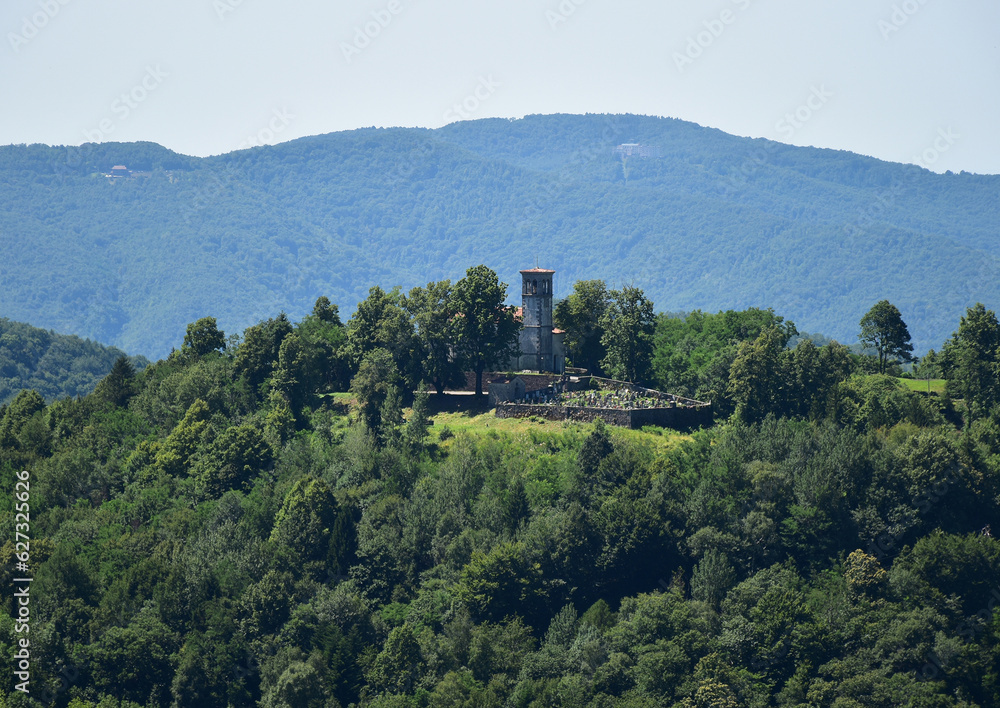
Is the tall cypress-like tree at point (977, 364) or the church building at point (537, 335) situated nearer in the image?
the tall cypress-like tree at point (977, 364)

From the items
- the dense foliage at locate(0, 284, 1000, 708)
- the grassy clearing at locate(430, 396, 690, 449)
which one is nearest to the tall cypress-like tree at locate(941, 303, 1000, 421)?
the dense foliage at locate(0, 284, 1000, 708)

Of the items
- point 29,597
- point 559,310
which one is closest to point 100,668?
point 29,597

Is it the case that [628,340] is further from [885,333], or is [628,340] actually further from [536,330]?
[885,333]

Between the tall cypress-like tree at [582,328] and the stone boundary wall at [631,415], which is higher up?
the tall cypress-like tree at [582,328]

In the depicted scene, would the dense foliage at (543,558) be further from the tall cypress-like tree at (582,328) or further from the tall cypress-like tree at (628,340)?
the tall cypress-like tree at (582,328)

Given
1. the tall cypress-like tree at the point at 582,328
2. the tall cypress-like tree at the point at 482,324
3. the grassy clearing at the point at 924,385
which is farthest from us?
the tall cypress-like tree at the point at 582,328

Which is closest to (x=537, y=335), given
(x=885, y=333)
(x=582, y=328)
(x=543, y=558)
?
(x=582, y=328)

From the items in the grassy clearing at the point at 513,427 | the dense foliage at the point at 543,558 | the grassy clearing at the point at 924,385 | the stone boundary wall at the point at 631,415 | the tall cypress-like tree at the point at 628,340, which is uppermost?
the tall cypress-like tree at the point at 628,340

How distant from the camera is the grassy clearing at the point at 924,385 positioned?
89.2m

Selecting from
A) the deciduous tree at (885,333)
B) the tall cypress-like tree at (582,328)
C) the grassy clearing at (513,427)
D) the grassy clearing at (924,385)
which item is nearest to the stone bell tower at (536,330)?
the tall cypress-like tree at (582,328)

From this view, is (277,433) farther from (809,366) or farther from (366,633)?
(809,366)

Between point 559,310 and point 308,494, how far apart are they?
2622 cm

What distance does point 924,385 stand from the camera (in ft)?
301

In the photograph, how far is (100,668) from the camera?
6881 cm
